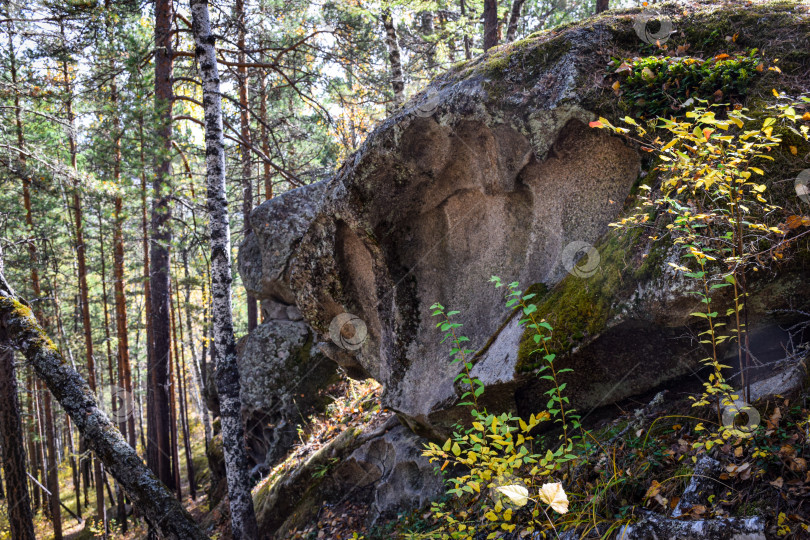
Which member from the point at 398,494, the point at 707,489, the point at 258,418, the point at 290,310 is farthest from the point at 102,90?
the point at 707,489

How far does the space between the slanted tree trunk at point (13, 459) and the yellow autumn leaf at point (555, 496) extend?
8176 mm

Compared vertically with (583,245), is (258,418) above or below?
below

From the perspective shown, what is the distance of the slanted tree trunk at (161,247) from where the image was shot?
932cm

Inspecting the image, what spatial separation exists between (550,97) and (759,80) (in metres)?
1.70

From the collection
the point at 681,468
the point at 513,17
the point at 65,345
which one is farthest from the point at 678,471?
the point at 65,345

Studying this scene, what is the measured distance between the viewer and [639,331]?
4.21m

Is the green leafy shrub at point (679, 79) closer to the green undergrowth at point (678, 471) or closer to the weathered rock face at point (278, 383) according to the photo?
the green undergrowth at point (678, 471)

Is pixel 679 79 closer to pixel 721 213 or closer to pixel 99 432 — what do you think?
pixel 721 213

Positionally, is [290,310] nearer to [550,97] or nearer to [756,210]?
[550,97]

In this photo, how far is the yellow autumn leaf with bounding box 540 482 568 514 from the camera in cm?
234

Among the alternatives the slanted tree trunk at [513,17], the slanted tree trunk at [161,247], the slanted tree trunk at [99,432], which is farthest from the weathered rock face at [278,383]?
the slanted tree trunk at [513,17]

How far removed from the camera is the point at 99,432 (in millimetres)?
5910

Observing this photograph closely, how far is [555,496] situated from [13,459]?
8699mm

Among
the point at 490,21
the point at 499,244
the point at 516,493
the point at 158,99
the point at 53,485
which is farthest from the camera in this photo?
the point at 53,485
